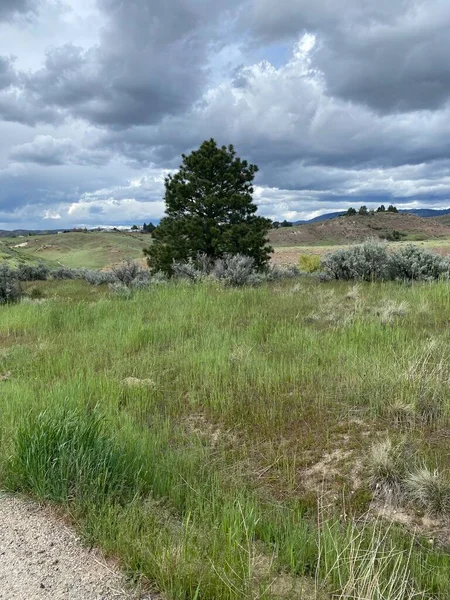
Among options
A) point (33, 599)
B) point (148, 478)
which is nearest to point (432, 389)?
point (148, 478)

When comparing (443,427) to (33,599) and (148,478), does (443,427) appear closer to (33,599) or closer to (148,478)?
(148,478)

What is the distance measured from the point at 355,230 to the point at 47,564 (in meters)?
87.3

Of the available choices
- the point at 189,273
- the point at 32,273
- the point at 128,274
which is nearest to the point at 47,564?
the point at 189,273

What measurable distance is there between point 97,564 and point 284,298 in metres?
7.94

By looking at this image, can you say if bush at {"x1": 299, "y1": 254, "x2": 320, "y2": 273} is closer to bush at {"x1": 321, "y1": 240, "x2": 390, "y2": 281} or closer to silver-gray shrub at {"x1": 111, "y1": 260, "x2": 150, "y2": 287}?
silver-gray shrub at {"x1": 111, "y1": 260, "x2": 150, "y2": 287}

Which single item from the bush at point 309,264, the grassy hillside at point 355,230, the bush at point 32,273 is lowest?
the bush at point 309,264

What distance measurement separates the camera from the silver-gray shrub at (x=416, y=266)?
12.3 m

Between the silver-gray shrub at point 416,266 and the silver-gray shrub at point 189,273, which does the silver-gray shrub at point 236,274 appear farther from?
the silver-gray shrub at point 416,266

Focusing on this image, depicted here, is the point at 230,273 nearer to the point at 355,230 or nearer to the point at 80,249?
the point at 355,230

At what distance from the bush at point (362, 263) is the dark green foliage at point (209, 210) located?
459cm

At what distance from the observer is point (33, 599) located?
8.11ft

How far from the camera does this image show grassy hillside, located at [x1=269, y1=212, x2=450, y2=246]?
270 ft

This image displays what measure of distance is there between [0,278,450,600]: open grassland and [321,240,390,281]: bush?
465 cm

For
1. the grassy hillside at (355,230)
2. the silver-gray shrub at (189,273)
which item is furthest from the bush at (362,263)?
the grassy hillside at (355,230)
